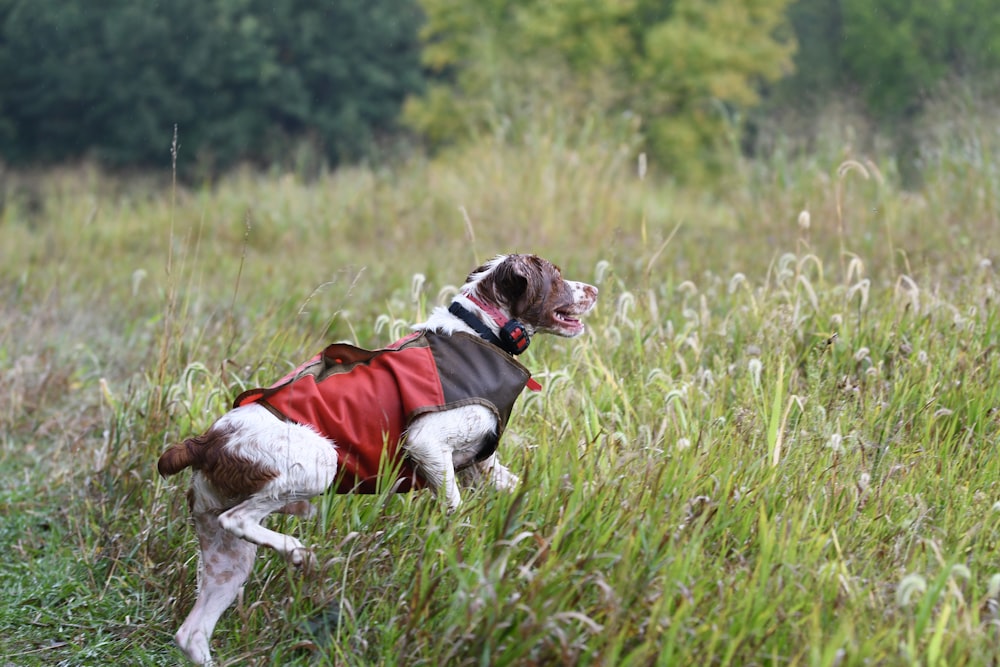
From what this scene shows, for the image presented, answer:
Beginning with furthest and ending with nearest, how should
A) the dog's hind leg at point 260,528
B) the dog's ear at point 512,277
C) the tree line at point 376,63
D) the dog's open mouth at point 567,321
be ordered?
the tree line at point 376,63 → the dog's open mouth at point 567,321 → the dog's ear at point 512,277 → the dog's hind leg at point 260,528

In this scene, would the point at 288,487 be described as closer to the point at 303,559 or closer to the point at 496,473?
the point at 303,559

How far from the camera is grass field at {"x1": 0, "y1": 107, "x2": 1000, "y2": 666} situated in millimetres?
2717

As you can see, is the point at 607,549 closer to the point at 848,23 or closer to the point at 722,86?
the point at 722,86

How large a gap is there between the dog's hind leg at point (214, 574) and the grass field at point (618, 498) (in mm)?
90

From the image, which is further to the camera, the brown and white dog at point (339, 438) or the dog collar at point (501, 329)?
the dog collar at point (501, 329)

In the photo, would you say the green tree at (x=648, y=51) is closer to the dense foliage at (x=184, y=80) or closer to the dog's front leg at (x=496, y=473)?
the dense foliage at (x=184, y=80)

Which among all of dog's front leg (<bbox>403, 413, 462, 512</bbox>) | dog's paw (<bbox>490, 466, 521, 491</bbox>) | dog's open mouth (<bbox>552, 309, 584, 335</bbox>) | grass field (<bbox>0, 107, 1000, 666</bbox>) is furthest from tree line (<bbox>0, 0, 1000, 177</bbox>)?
dog's front leg (<bbox>403, 413, 462, 512</bbox>)

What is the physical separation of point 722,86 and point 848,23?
24.5 ft

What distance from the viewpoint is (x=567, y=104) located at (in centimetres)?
1475

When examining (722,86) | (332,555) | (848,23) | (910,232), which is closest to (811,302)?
(332,555)

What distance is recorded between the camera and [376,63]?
2806 centimetres

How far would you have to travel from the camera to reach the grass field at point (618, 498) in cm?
272

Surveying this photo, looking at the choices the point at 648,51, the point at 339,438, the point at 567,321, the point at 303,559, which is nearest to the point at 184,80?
the point at 648,51

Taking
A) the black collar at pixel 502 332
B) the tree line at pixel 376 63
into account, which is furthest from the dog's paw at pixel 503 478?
the tree line at pixel 376 63
